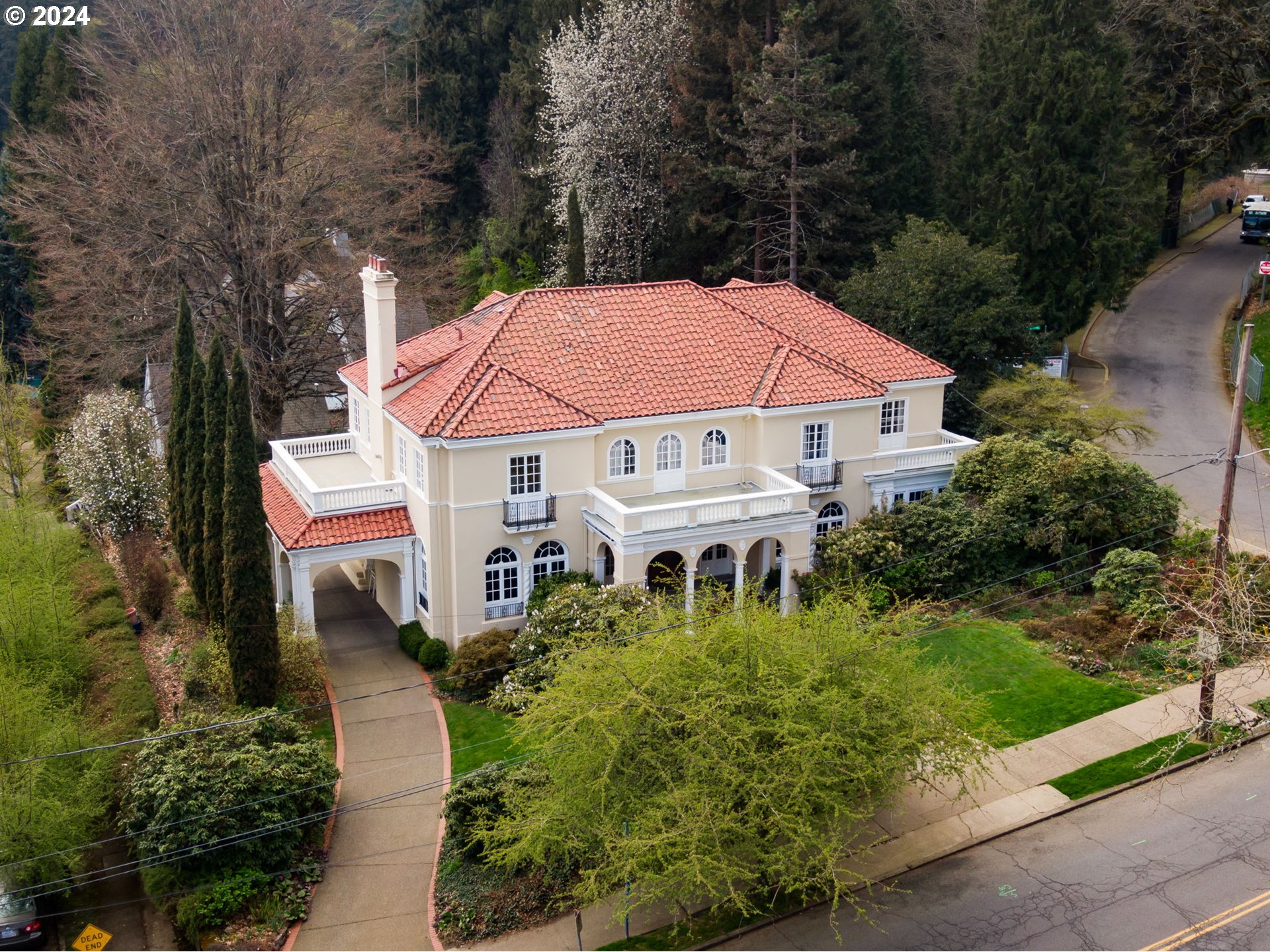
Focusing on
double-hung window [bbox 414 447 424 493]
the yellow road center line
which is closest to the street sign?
double-hung window [bbox 414 447 424 493]

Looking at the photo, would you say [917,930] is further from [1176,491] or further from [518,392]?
[1176,491]

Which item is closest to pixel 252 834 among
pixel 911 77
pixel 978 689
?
pixel 978 689

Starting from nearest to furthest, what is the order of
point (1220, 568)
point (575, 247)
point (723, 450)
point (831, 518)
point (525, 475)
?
1. point (1220, 568)
2. point (525, 475)
3. point (723, 450)
4. point (831, 518)
5. point (575, 247)

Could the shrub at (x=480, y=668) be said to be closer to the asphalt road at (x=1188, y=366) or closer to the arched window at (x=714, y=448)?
the arched window at (x=714, y=448)

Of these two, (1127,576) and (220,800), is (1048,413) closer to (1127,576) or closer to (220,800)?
(1127,576)

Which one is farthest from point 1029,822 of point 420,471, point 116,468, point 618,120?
point 618,120

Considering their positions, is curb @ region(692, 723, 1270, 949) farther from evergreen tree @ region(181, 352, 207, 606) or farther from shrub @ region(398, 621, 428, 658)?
evergreen tree @ region(181, 352, 207, 606)
